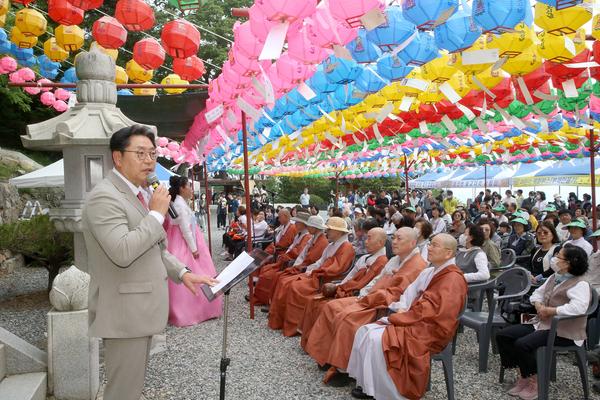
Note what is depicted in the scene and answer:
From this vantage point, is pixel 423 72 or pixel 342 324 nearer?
pixel 342 324

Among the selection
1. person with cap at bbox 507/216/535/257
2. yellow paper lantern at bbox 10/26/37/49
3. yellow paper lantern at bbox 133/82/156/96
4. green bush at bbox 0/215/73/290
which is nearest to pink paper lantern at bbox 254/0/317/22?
yellow paper lantern at bbox 10/26/37/49

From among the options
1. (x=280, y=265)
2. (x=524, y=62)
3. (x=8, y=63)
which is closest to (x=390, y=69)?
(x=524, y=62)

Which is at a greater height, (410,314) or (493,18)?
(493,18)

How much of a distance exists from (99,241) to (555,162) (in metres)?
25.9

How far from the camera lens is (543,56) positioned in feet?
17.1

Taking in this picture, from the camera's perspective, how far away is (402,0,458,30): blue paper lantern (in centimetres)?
383

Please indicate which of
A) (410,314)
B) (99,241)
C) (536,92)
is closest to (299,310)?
(410,314)

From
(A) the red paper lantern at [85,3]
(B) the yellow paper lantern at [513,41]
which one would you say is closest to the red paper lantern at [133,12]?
(A) the red paper lantern at [85,3]

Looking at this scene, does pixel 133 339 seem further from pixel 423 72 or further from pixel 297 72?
pixel 423 72

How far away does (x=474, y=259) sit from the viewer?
237 inches

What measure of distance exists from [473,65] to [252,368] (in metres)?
3.90

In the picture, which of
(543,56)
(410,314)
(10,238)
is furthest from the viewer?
(10,238)

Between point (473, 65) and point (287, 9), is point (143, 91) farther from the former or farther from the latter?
point (473, 65)

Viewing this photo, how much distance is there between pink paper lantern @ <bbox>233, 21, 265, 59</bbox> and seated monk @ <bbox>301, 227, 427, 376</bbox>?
236 centimetres
